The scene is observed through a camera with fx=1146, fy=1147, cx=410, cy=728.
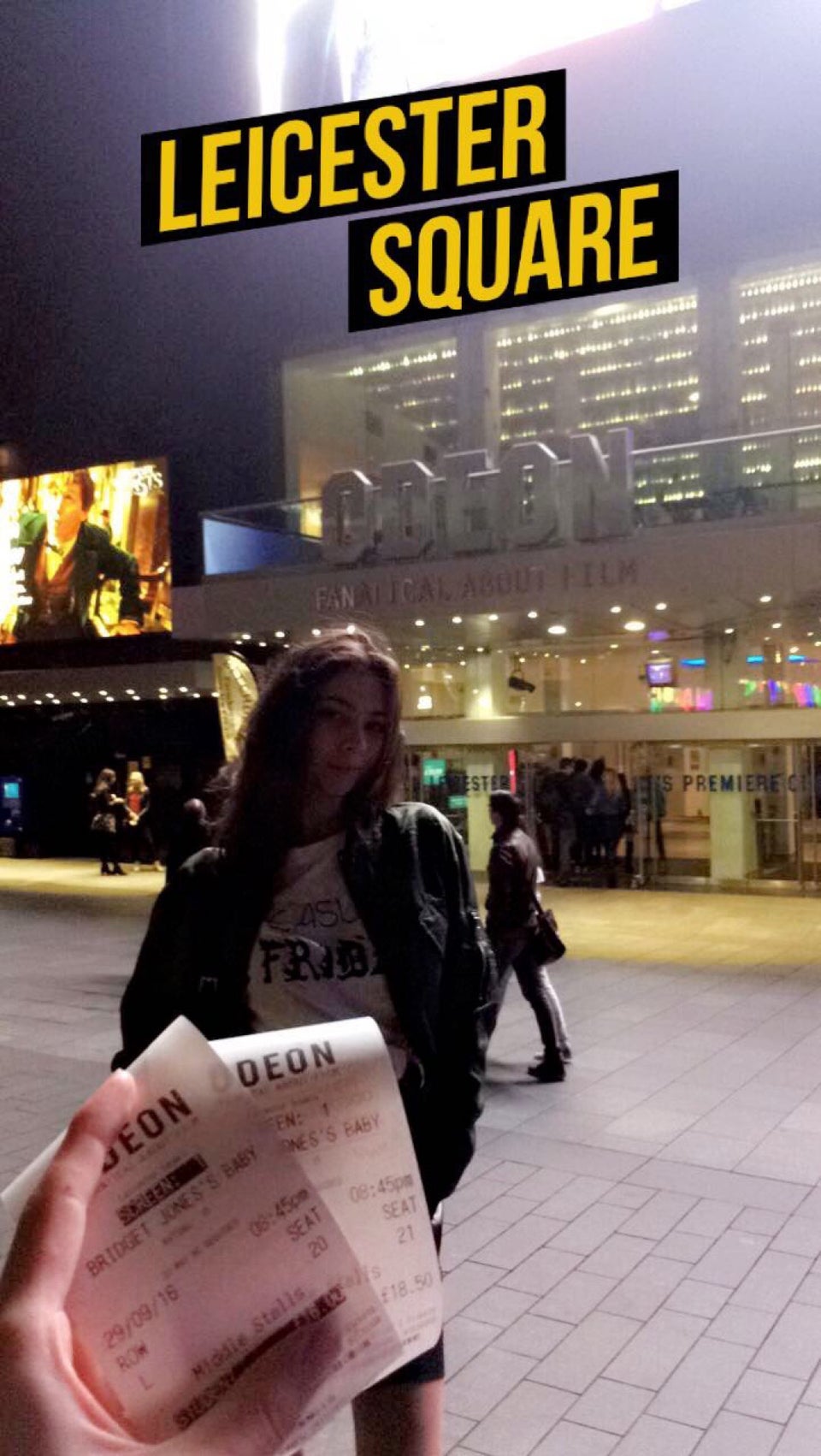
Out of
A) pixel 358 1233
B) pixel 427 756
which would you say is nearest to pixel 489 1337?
pixel 358 1233

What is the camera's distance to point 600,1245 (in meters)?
4.58

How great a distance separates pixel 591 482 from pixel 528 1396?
12.9 meters

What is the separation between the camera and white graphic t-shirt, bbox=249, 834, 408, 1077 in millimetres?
2232

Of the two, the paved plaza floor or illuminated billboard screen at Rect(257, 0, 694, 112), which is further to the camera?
illuminated billboard screen at Rect(257, 0, 694, 112)

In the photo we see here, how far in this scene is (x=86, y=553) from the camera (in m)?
26.2

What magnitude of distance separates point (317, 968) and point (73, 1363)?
1.38 meters

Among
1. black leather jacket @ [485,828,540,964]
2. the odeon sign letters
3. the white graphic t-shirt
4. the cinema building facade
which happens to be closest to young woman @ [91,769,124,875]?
the cinema building facade

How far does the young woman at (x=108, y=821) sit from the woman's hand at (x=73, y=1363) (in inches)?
760

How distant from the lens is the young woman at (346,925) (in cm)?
219

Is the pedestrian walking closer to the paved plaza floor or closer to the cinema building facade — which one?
the cinema building facade

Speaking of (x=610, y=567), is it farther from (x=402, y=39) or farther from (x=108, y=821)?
(x=402, y=39)
